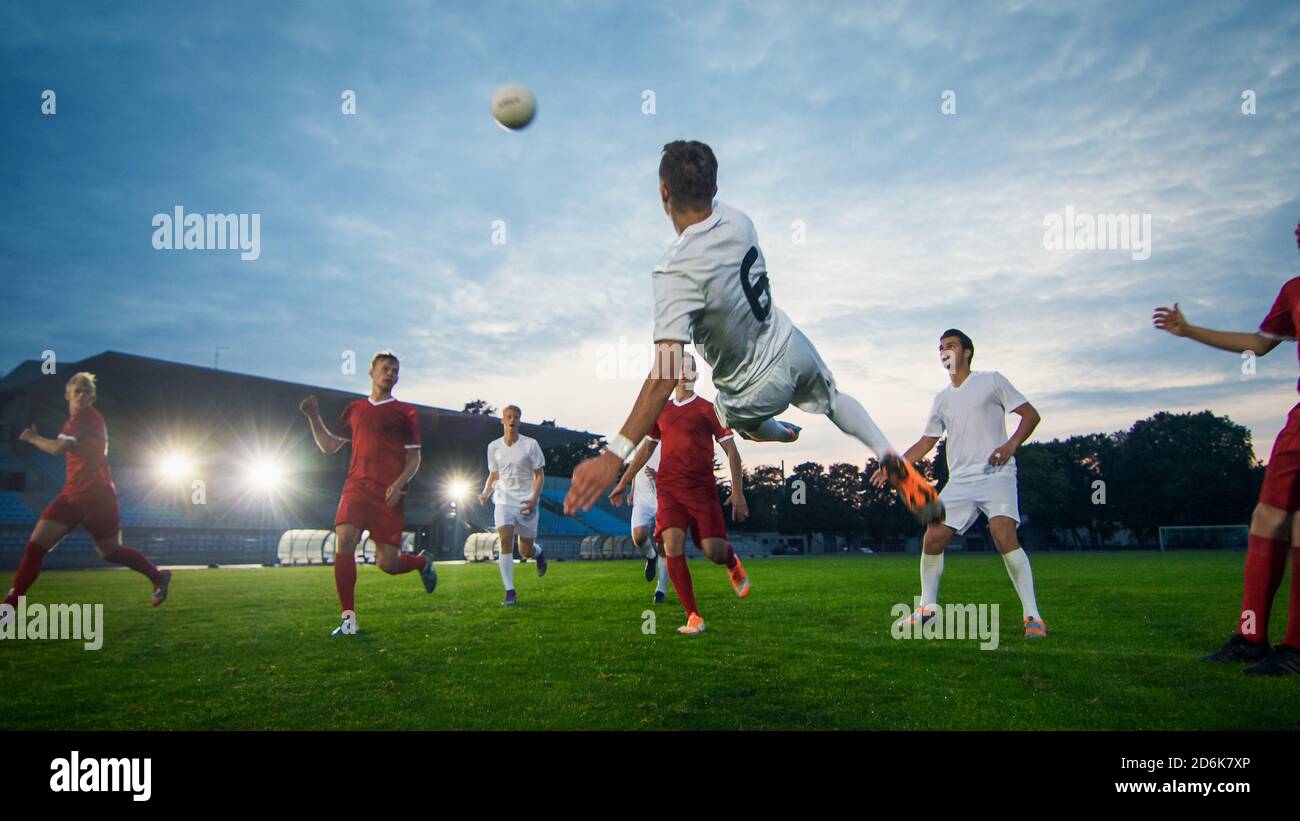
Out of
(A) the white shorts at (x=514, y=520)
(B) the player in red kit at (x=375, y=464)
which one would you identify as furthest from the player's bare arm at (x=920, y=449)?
(A) the white shorts at (x=514, y=520)

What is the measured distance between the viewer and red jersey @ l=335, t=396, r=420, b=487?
8414mm

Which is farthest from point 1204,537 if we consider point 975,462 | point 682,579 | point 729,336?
point 729,336

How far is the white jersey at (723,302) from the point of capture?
3.79m

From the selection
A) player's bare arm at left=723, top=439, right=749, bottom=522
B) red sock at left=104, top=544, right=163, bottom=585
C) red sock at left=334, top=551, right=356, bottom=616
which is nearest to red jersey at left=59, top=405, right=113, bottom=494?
red sock at left=104, top=544, right=163, bottom=585

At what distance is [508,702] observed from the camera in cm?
479

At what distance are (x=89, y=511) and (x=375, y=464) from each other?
365 cm

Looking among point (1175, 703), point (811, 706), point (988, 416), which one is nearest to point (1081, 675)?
point (1175, 703)

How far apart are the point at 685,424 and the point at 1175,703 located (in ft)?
16.7

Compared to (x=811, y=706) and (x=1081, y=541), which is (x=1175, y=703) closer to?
(x=811, y=706)

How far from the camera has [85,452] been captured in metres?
8.88

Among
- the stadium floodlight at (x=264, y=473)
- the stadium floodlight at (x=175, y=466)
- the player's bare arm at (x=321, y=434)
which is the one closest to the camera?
the player's bare arm at (x=321, y=434)

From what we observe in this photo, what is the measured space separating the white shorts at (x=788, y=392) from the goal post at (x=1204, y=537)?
53018mm

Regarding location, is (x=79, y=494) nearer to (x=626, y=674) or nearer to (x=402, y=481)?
(x=402, y=481)

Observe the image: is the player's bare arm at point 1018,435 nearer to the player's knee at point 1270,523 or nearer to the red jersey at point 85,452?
the player's knee at point 1270,523
